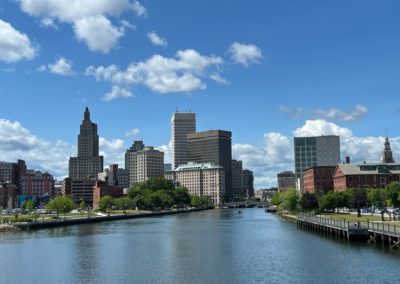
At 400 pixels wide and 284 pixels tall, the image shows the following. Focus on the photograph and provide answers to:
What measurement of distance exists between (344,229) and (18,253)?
5653 cm

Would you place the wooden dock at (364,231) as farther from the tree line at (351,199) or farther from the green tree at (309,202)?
the green tree at (309,202)

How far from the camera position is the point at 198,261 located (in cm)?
7138

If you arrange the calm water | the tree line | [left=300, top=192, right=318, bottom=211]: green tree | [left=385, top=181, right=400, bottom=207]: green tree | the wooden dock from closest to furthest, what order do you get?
the calm water < the wooden dock < [left=385, top=181, right=400, bottom=207]: green tree < the tree line < [left=300, top=192, right=318, bottom=211]: green tree


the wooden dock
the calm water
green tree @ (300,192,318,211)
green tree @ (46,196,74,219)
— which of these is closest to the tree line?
green tree @ (300,192,318,211)

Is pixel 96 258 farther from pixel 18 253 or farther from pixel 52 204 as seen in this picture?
pixel 52 204

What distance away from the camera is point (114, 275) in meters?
61.5

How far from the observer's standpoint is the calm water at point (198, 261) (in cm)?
5872

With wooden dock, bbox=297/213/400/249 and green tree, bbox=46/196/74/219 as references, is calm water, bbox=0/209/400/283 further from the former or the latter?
green tree, bbox=46/196/74/219

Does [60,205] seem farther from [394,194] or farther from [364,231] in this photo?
[364,231]

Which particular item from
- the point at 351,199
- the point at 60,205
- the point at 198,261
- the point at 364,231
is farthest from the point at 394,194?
the point at 60,205

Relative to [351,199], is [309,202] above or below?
below

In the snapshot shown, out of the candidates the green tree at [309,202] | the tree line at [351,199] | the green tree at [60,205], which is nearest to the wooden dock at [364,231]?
the tree line at [351,199]

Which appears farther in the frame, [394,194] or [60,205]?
[60,205]

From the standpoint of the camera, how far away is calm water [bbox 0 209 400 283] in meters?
58.7
